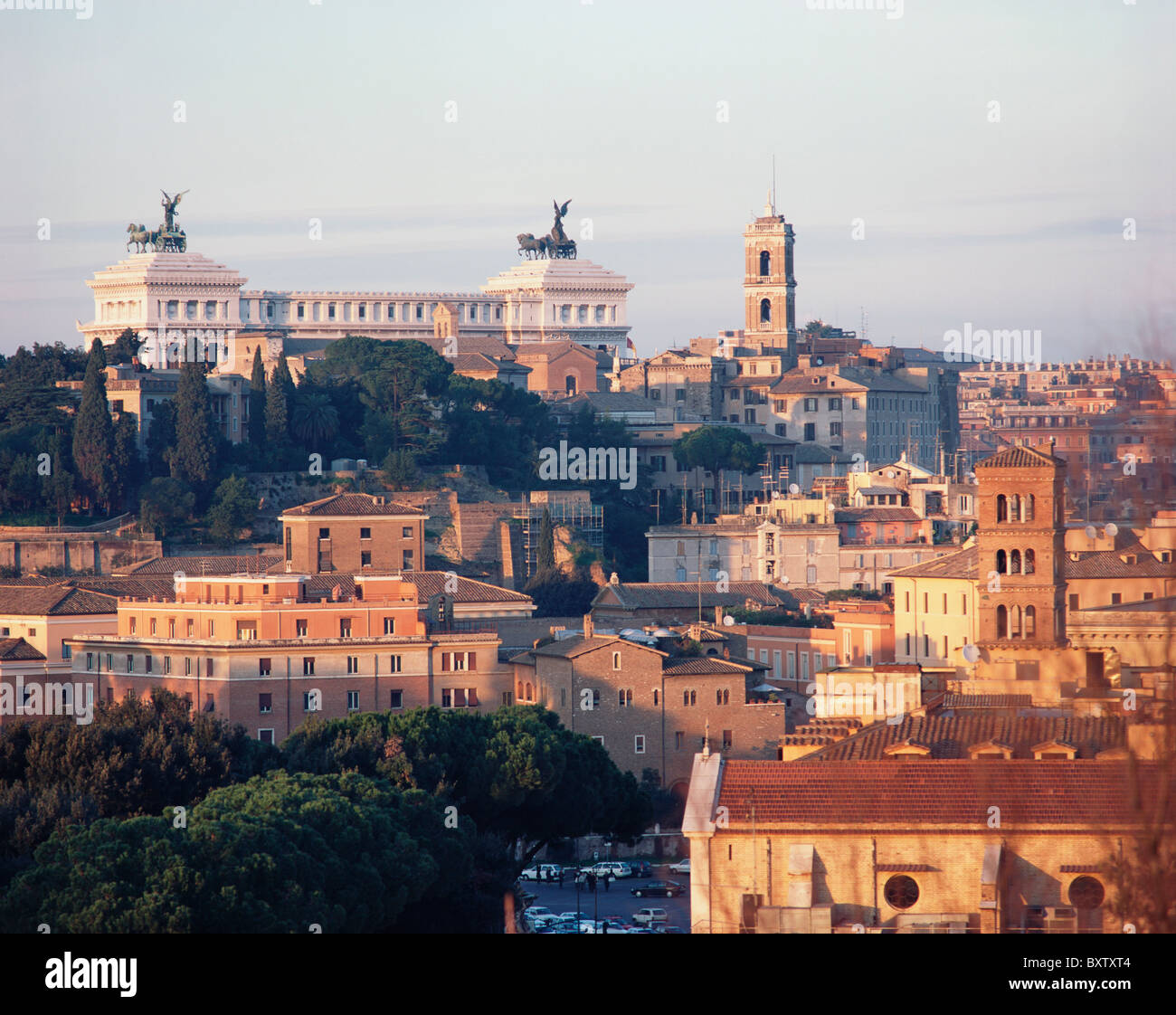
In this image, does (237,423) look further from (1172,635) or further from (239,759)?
(1172,635)

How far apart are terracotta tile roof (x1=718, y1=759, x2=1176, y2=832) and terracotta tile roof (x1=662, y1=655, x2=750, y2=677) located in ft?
79.2

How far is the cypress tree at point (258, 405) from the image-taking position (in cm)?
7781

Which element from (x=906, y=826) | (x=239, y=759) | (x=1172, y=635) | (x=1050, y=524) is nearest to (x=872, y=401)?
(x=1050, y=524)

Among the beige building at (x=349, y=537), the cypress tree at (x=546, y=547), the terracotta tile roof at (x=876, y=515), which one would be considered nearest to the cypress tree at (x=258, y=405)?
the cypress tree at (x=546, y=547)

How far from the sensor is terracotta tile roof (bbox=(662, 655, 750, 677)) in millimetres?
48750

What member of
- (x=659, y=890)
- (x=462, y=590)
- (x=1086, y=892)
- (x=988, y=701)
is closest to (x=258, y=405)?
(x=462, y=590)

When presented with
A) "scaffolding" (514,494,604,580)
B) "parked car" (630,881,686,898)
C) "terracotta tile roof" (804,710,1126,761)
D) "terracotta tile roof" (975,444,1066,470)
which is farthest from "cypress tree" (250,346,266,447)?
"terracotta tile roof" (804,710,1126,761)

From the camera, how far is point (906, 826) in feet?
75.1

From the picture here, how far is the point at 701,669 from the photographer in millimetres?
48875

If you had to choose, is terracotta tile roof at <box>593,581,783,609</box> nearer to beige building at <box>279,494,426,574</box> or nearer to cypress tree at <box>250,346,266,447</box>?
beige building at <box>279,494,426,574</box>

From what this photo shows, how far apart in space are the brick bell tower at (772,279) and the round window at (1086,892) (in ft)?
280

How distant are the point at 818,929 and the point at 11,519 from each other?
52.1 meters
